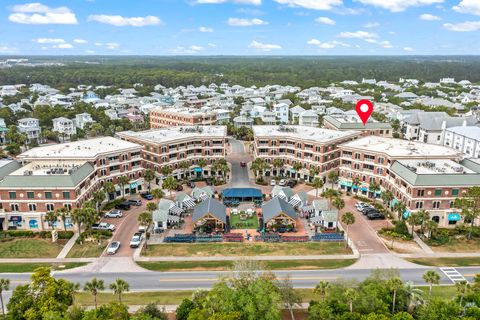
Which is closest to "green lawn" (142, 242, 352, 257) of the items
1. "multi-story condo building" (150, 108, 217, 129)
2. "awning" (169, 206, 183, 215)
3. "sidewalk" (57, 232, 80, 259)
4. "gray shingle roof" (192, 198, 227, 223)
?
"gray shingle roof" (192, 198, 227, 223)

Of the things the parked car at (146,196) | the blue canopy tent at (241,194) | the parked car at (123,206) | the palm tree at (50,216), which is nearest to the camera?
the palm tree at (50,216)

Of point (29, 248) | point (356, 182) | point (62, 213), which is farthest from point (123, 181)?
point (356, 182)

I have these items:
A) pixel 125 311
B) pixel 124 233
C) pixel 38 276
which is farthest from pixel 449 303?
pixel 124 233

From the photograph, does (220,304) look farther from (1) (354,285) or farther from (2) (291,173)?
(2) (291,173)

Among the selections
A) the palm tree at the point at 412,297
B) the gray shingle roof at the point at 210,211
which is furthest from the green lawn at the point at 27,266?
the palm tree at the point at 412,297

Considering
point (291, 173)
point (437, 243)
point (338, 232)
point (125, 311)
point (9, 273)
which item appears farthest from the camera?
point (291, 173)

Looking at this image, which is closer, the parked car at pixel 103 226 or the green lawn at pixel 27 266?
the green lawn at pixel 27 266

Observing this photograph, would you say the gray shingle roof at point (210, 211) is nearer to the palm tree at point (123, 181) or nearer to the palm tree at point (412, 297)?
the palm tree at point (123, 181)
